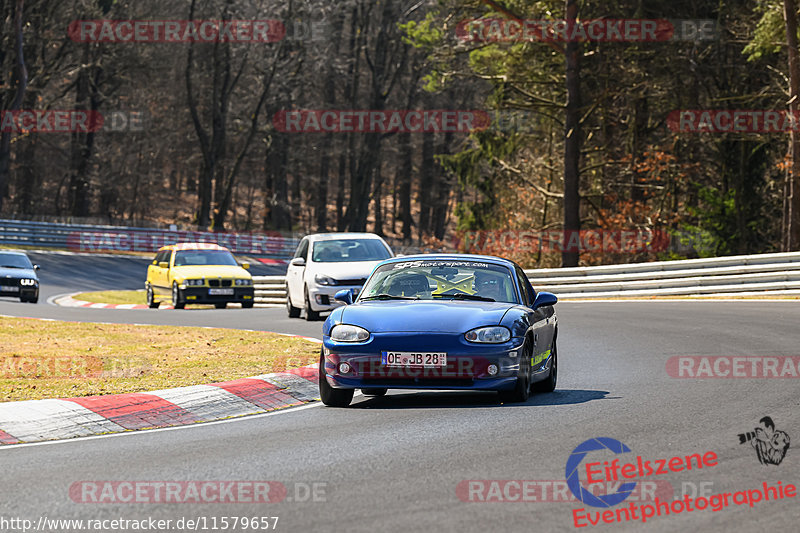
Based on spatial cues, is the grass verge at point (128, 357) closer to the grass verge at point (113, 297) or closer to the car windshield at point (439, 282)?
the car windshield at point (439, 282)

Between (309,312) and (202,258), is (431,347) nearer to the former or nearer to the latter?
(309,312)

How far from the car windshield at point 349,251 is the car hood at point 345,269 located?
0.80 ft

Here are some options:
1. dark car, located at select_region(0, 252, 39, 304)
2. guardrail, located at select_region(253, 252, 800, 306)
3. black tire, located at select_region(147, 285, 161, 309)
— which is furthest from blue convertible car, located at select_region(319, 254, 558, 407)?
dark car, located at select_region(0, 252, 39, 304)

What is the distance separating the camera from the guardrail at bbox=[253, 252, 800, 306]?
84.1 ft

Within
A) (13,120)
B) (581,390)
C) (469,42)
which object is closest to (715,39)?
(469,42)

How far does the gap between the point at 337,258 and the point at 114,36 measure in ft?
127

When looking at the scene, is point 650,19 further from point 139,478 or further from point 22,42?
point 139,478

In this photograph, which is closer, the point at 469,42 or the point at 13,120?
the point at 469,42

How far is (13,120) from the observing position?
52344 millimetres

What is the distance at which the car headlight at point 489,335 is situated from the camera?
10023 mm

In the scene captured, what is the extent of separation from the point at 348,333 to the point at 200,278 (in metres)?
19.1

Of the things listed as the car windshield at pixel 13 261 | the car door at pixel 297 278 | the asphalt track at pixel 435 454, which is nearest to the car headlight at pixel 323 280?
the car door at pixel 297 278

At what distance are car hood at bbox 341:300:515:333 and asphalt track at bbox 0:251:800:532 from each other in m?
0.74

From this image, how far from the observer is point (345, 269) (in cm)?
2230
